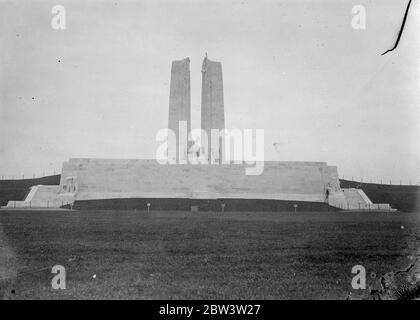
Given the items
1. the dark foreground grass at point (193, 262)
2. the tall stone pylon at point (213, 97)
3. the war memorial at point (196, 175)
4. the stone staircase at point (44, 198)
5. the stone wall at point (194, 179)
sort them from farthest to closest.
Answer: the tall stone pylon at point (213, 97), the stone wall at point (194, 179), the war memorial at point (196, 175), the stone staircase at point (44, 198), the dark foreground grass at point (193, 262)

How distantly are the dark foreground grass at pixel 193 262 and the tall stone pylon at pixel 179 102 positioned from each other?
1792 centimetres

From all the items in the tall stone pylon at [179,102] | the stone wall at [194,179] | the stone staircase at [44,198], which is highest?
the tall stone pylon at [179,102]

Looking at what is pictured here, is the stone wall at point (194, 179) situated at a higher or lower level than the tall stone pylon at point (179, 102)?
lower

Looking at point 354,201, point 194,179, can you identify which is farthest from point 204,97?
point 354,201

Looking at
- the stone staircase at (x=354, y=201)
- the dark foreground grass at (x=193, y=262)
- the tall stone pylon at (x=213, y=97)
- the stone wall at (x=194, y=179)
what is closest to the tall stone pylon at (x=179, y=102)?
the tall stone pylon at (x=213, y=97)

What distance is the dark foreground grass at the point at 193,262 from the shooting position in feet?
13.5

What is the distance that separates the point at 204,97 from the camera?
27.0 meters

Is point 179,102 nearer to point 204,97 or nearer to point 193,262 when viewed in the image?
point 204,97

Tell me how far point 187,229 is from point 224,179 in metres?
16.8

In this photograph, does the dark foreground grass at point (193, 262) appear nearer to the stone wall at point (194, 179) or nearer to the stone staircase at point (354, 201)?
the stone staircase at point (354, 201)

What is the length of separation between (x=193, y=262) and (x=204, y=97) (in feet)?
72.6

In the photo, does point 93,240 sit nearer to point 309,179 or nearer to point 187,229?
point 187,229
